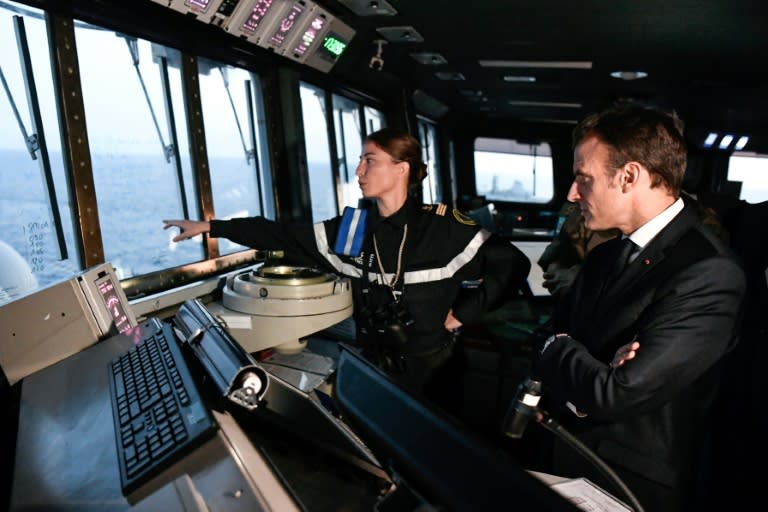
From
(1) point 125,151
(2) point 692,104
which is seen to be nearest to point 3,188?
(1) point 125,151

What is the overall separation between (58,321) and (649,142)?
1510mm

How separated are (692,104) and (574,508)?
533 centimetres

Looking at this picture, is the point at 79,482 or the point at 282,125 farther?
the point at 282,125

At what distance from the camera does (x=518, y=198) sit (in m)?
7.71

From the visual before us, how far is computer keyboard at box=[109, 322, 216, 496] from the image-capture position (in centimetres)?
71

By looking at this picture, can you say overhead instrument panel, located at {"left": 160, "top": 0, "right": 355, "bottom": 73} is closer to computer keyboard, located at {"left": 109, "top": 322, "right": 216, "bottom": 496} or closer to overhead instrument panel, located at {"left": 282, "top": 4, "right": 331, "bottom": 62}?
overhead instrument panel, located at {"left": 282, "top": 4, "right": 331, "bottom": 62}

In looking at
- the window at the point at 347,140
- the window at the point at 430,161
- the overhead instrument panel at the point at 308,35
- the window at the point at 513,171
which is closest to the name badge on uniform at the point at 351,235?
the overhead instrument panel at the point at 308,35

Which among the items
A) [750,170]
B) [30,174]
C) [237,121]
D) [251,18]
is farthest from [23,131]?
→ [750,170]

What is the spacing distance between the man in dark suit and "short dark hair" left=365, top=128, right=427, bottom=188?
32.3 inches

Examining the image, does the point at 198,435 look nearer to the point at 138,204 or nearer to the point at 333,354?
the point at 333,354

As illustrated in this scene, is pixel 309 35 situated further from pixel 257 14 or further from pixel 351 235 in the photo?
pixel 351 235

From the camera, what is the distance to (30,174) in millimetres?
1723

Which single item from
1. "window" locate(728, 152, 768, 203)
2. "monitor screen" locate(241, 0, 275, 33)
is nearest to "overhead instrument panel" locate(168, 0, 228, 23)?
"monitor screen" locate(241, 0, 275, 33)

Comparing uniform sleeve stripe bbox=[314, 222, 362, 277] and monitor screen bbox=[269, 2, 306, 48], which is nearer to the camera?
uniform sleeve stripe bbox=[314, 222, 362, 277]
